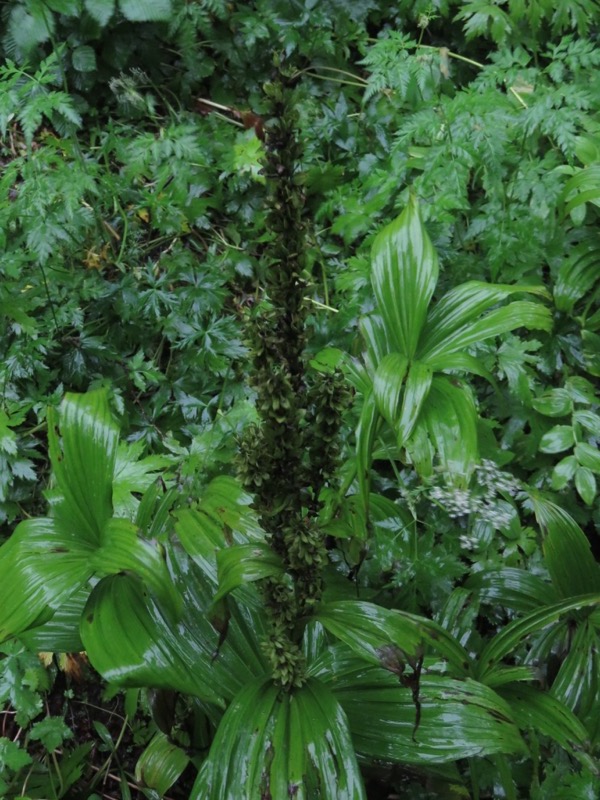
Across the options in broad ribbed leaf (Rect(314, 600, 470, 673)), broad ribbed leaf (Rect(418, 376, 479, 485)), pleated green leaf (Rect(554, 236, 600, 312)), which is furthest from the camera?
pleated green leaf (Rect(554, 236, 600, 312))

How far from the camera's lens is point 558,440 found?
2.24 meters

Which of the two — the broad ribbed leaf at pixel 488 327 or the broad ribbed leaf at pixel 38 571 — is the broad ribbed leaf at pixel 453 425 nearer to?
the broad ribbed leaf at pixel 488 327

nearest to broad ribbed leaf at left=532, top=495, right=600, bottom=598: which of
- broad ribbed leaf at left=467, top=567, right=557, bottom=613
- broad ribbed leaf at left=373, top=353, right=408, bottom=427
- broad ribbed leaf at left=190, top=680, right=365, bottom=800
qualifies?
broad ribbed leaf at left=467, top=567, right=557, bottom=613

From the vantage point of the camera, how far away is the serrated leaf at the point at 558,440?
2234 mm

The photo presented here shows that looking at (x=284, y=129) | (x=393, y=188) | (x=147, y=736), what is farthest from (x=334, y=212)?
(x=147, y=736)

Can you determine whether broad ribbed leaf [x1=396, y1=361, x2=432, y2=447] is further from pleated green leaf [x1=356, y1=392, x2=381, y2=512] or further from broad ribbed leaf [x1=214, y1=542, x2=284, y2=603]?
broad ribbed leaf [x1=214, y1=542, x2=284, y2=603]

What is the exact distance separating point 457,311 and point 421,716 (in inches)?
40.4

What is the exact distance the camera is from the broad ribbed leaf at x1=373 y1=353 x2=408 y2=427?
64.9 inches

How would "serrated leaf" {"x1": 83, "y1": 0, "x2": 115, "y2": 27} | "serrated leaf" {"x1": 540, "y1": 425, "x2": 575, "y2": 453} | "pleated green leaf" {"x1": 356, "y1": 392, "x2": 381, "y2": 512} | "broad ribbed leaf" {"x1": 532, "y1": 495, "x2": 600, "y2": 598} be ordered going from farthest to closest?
"serrated leaf" {"x1": 83, "y1": 0, "x2": 115, "y2": 27} < "serrated leaf" {"x1": 540, "y1": 425, "x2": 575, "y2": 453} < "broad ribbed leaf" {"x1": 532, "y1": 495, "x2": 600, "y2": 598} < "pleated green leaf" {"x1": 356, "y1": 392, "x2": 381, "y2": 512}

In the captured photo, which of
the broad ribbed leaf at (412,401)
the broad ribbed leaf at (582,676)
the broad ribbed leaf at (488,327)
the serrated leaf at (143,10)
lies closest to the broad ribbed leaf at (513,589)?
the broad ribbed leaf at (582,676)

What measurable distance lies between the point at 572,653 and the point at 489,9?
2752 mm

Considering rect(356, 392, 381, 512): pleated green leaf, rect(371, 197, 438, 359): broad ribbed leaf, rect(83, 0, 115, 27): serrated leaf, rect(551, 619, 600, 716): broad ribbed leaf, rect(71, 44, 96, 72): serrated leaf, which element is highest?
rect(83, 0, 115, 27): serrated leaf

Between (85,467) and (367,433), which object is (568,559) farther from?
(85,467)

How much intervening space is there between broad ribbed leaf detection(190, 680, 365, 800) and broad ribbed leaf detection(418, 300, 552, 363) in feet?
2.98
